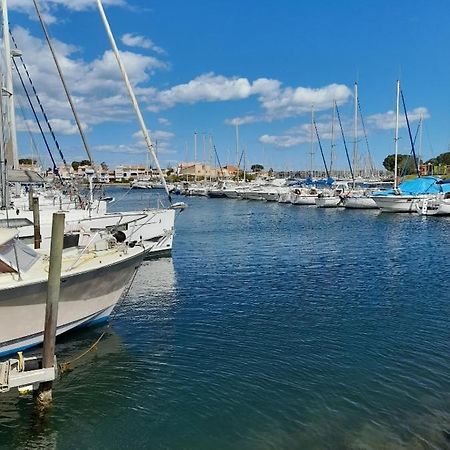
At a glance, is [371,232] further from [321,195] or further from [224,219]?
[321,195]

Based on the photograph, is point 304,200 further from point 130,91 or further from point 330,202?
point 130,91

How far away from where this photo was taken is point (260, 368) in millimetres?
12930

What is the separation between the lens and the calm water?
9.98m

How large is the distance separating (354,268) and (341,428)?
17.2m

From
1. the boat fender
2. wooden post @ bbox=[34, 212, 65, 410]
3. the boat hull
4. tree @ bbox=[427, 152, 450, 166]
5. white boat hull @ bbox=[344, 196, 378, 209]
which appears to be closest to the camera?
wooden post @ bbox=[34, 212, 65, 410]

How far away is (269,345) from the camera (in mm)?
14539

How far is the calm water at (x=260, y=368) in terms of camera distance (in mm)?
9984

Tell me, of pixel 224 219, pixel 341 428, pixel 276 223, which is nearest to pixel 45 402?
pixel 341 428

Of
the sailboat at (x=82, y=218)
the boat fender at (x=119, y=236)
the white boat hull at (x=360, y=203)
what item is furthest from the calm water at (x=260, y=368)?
the white boat hull at (x=360, y=203)

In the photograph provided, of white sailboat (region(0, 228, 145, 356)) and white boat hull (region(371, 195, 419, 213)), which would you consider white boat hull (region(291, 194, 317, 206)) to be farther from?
white sailboat (region(0, 228, 145, 356))

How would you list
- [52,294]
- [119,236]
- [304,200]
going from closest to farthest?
[52,294]
[119,236]
[304,200]

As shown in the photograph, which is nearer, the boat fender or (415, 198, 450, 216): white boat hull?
the boat fender

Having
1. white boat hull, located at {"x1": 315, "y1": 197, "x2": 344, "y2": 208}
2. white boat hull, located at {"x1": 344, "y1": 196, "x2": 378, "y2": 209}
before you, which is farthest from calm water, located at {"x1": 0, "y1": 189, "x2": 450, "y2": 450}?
white boat hull, located at {"x1": 315, "y1": 197, "x2": 344, "y2": 208}

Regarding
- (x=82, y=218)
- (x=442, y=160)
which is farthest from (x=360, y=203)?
(x=442, y=160)
